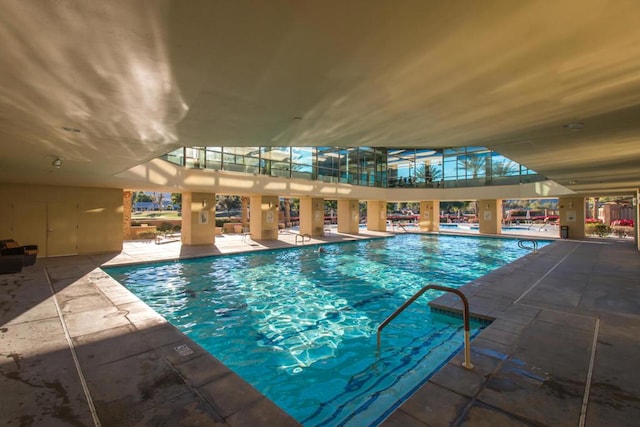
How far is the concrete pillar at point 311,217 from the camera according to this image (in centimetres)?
2170

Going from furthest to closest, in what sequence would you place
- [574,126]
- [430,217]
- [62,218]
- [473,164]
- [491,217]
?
[430,217] → [473,164] → [491,217] → [62,218] → [574,126]

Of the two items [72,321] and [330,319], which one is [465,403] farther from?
[72,321]

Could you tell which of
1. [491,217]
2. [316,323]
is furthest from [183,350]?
[491,217]

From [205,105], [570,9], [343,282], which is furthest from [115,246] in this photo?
[570,9]

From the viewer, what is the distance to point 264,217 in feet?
61.6

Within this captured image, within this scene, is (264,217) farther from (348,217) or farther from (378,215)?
(378,215)

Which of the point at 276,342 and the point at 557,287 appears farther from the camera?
the point at 557,287

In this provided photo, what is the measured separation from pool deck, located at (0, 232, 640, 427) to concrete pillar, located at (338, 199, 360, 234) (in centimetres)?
1766

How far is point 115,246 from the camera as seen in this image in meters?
14.0

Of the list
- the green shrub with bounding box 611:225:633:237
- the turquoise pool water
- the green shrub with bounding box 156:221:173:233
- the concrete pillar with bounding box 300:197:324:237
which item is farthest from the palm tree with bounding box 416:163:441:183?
the green shrub with bounding box 156:221:173:233

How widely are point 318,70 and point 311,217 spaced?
18977 mm

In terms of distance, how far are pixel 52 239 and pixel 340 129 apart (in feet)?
45.7

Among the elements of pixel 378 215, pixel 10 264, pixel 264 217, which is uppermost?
pixel 378 215

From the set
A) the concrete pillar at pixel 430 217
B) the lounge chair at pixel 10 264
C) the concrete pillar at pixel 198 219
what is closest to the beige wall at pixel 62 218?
the concrete pillar at pixel 198 219
